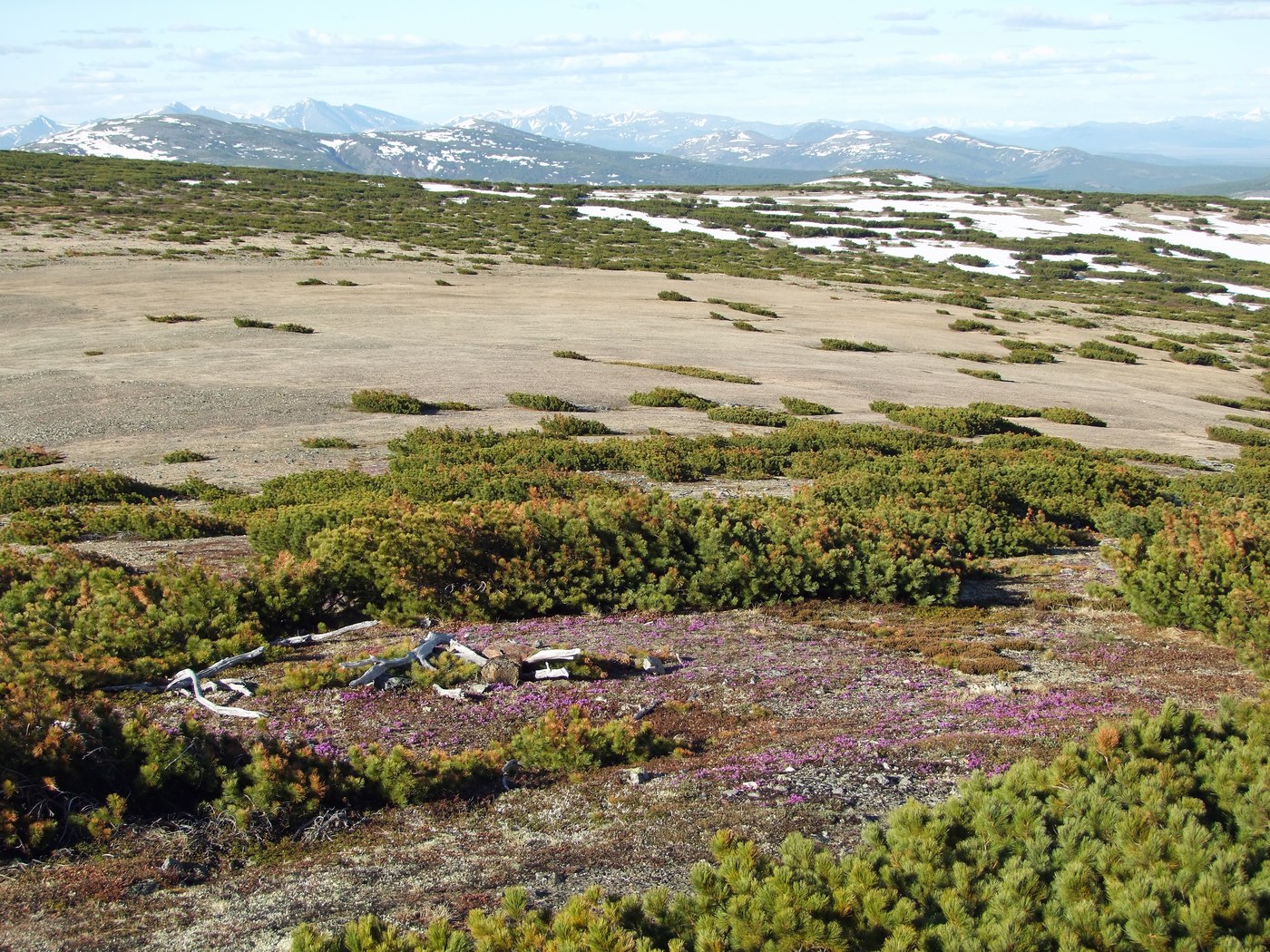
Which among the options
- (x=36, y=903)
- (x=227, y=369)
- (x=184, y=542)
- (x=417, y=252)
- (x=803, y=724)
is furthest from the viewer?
(x=417, y=252)

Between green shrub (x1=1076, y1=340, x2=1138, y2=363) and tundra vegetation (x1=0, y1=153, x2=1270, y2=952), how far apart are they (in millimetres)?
21157

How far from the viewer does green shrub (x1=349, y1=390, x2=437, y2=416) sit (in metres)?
22.8

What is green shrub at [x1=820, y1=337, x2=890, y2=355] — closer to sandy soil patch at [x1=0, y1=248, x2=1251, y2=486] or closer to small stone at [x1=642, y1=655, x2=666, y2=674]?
sandy soil patch at [x1=0, y1=248, x2=1251, y2=486]

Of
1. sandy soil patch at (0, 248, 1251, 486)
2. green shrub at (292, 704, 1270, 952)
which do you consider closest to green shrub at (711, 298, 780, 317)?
sandy soil patch at (0, 248, 1251, 486)

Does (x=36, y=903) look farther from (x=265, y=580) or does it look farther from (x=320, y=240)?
(x=320, y=240)

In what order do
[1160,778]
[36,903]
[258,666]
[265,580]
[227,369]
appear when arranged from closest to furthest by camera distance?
1. [36,903]
2. [1160,778]
3. [258,666]
4. [265,580]
5. [227,369]

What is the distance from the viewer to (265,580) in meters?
8.86

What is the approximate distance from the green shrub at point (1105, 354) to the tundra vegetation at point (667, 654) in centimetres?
2116

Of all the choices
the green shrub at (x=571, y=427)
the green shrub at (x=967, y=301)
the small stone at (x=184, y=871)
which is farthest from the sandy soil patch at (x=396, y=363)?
the small stone at (x=184, y=871)

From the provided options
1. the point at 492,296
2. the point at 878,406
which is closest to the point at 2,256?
the point at 492,296

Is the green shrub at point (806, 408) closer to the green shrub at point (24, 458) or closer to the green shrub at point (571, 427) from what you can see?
the green shrub at point (571, 427)

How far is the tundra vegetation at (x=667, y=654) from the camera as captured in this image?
155 inches

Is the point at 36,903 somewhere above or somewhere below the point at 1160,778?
below

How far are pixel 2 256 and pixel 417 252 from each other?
2257 cm
